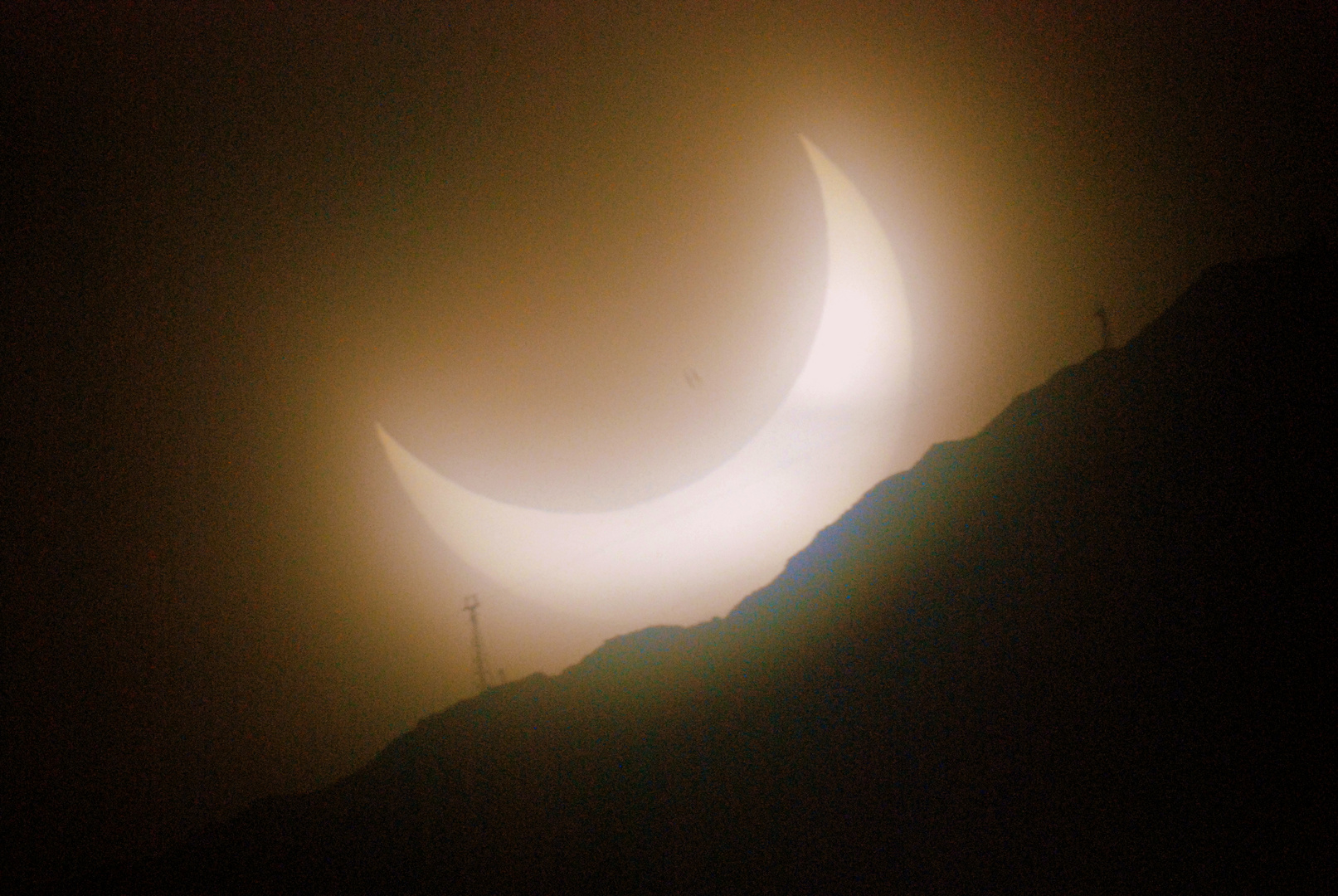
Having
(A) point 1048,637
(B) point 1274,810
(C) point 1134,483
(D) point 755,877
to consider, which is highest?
(C) point 1134,483

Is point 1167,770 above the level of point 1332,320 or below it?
below

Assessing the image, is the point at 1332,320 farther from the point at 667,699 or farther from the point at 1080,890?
the point at 667,699

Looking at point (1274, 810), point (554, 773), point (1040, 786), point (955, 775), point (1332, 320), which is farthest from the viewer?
point (554, 773)

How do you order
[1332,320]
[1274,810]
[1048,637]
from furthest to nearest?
[1332,320] → [1048,637] → [1274,810]

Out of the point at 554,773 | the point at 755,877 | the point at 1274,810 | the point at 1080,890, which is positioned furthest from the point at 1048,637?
the point at 554,773

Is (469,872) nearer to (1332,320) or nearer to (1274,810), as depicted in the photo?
(1274,810)

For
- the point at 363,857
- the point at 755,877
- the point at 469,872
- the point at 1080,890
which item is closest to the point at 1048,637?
the point at 1080,890

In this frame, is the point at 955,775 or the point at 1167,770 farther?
the point at 955,775
